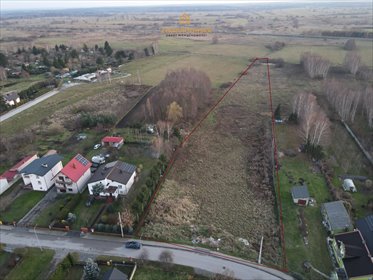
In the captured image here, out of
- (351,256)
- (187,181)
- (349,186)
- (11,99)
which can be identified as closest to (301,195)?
(349,186)

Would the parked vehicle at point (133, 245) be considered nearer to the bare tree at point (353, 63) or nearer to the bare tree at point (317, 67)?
the bare tree at point (317, 67)

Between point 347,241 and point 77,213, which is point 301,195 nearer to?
point 347,241

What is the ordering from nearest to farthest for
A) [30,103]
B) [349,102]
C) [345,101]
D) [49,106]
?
[349,102]
[345,101]
[49,106]
[30,103]

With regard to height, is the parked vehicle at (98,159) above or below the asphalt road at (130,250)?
above

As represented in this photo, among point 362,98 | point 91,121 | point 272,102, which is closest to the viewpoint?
point 91,121

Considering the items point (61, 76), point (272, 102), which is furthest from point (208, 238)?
point (61, 76)

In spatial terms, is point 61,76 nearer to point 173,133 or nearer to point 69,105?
point 69,105

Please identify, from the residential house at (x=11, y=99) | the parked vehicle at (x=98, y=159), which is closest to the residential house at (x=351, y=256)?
the parked vehicle at (x=98, y=159)
